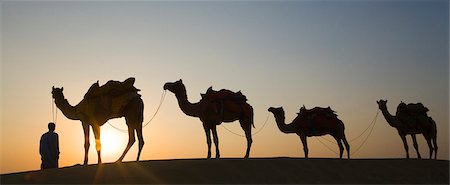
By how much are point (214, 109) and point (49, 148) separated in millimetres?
5205

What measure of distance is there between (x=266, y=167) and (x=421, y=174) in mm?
3952

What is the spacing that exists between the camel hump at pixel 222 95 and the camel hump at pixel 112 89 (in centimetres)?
280

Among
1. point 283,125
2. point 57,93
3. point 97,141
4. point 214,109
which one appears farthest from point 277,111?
point 57,93

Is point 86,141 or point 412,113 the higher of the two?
point 412,113

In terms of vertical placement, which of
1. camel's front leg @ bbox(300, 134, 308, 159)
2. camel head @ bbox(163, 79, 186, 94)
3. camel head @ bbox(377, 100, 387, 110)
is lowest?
camel's front leg @ bbox(300, 134, 308, 159)

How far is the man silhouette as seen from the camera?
50.2 ft

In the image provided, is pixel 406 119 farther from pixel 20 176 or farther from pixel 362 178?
pixel 20 176

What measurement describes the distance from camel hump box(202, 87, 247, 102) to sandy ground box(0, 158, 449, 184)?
353 cm

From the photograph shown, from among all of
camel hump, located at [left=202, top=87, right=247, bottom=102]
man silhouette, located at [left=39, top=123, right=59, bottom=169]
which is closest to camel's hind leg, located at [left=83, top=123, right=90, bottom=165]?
man silhouette, located at [left=39, top=123, right=59, bottom=169]

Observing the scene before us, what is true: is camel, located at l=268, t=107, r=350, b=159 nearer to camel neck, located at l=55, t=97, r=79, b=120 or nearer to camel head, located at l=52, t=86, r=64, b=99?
camel neck, located at l=55, t=97, r=79, b=120

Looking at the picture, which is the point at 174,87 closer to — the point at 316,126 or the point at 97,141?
the point at 97,141

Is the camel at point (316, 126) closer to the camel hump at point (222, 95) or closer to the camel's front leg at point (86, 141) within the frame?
the camel hump at point (222, 95)

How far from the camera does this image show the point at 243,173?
12.8 metres

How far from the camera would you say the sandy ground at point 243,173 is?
1198 centimetres
